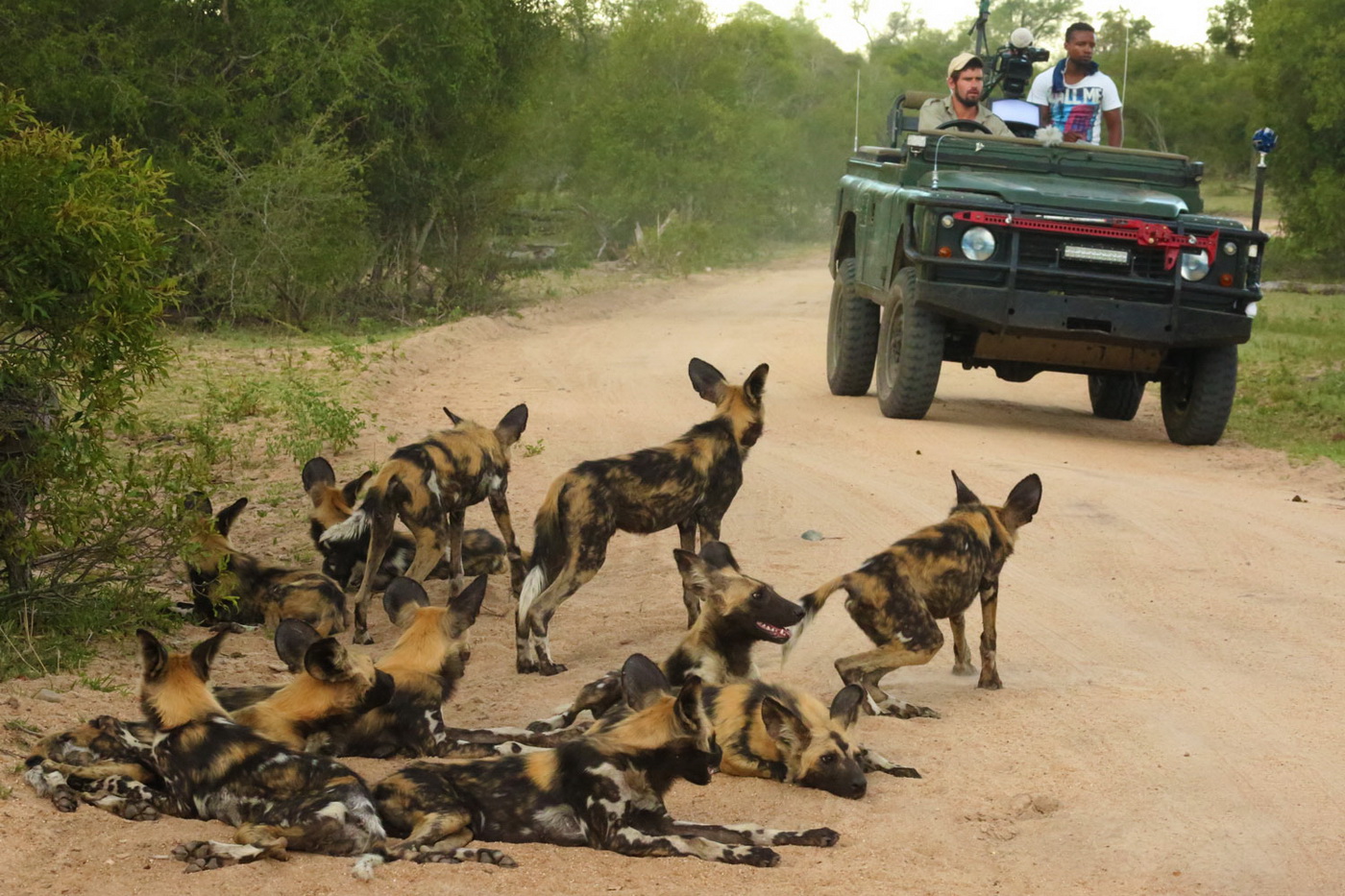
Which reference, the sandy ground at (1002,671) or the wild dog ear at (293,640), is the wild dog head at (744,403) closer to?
the sandy ground at (1002,671)

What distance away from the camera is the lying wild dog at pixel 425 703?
440 cm

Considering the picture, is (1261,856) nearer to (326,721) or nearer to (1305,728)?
(1305,728)

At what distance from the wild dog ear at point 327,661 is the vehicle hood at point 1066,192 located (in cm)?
646

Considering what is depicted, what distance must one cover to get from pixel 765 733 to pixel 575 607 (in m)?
2.15

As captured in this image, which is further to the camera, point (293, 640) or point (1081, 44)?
point (1081, 44)

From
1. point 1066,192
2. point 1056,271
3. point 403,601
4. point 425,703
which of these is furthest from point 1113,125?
point 425,703

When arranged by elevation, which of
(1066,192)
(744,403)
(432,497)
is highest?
(1066,192)

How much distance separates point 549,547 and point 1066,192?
5.45m

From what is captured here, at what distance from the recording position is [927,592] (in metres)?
5.11

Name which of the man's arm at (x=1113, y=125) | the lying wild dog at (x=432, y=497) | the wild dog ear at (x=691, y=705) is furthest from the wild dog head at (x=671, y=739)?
the man's arm at (x=1113, y=125)

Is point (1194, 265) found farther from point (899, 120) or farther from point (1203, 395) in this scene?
point (899, 120)

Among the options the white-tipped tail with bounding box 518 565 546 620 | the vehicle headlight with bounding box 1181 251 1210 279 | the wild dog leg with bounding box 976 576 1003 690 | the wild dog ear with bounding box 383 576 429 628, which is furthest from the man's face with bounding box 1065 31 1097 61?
the wild dog ear with bounding box 383 576 429 628

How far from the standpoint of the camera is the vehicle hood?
9641 mm

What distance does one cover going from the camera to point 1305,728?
15.5ft
